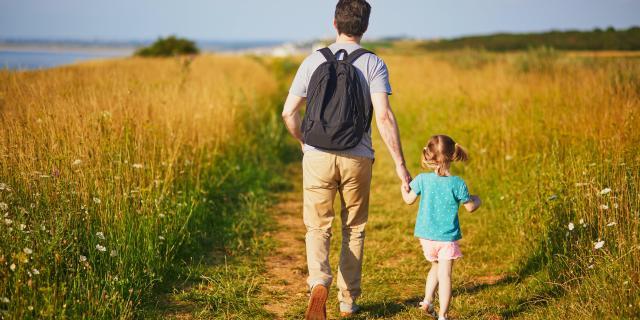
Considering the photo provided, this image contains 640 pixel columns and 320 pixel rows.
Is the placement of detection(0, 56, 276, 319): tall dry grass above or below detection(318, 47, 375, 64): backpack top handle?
below

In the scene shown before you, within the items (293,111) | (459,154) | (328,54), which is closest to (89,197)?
(293,111)

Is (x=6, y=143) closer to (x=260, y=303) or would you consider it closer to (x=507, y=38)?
(x=260, y=303)

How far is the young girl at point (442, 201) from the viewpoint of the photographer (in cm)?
387

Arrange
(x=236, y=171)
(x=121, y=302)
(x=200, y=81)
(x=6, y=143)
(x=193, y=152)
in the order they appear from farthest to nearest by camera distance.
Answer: (x=200, y=81) < (x=236, y=171) < (x=193, y=152) < (x=6, y=143) < (x=121, y=302)

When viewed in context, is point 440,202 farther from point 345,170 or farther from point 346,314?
point 346,314

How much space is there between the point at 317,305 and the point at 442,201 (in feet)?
3.60

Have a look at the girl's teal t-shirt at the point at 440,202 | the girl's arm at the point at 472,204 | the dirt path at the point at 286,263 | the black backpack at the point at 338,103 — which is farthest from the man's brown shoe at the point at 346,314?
the black backpack at the point at 338,103

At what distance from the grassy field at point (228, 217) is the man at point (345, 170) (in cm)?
57

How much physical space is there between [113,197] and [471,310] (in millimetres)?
3003

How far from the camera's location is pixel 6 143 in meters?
4.89

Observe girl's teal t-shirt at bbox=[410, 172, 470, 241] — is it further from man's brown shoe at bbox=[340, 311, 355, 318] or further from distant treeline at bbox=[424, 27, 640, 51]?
distant treeline at bbox=[424, 27, 640, 51]

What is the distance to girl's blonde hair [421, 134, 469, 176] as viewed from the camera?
3852mm

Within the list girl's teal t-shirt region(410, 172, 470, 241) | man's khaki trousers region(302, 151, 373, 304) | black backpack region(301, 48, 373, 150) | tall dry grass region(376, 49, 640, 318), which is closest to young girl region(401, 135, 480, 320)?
girl's teal t-shirt region(410, 172, 470, 241)

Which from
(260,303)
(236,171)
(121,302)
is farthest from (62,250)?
(236,171)
